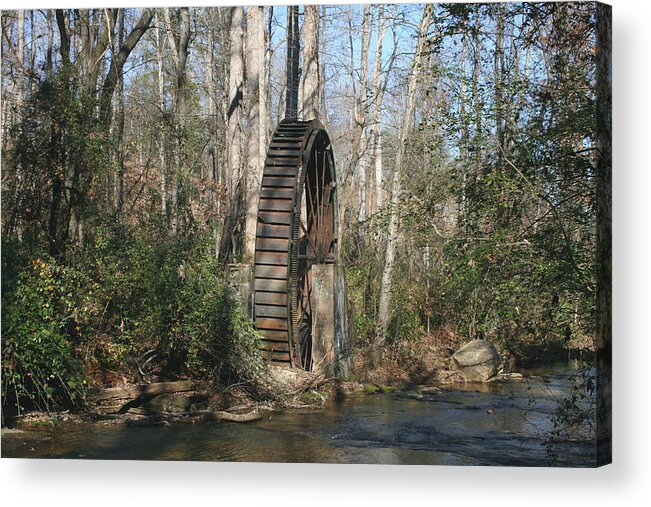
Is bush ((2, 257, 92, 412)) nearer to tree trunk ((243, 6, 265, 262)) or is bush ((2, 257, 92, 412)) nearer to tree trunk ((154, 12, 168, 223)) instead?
tree trunk ((154, 12, 168, 223))

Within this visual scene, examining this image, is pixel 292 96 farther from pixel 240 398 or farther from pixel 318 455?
pixel 318 455

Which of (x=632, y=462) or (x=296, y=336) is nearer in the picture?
(x=632, y=462)

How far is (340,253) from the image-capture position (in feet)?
28.7

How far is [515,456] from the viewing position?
18.6 ft

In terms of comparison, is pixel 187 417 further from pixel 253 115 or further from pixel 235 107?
pixel 235 107

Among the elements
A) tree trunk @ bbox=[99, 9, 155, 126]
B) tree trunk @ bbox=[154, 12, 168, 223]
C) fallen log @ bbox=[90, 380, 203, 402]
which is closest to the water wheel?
tree trunk @ bbox=[154, 12, 168, 223]

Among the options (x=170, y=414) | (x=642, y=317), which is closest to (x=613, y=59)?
(x=642, y=317)

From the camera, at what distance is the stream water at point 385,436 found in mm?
5766

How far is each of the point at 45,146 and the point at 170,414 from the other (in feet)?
8.54

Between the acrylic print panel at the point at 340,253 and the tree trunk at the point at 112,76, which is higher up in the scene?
the tree trunk at the point at 112,76

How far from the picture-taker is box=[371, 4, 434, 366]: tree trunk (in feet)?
22.4

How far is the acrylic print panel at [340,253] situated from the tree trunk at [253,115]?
0.07m

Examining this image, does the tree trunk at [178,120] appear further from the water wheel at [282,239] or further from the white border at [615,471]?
the white border at [615,471]

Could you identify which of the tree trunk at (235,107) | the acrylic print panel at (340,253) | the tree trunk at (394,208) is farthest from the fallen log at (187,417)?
the tree trunk at (235,107)
